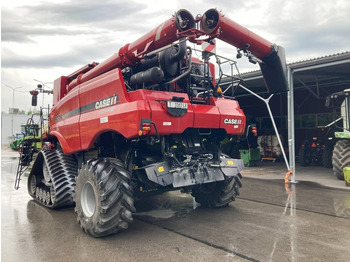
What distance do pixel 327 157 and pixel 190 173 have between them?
1037 cm

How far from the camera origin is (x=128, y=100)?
15.0 feet

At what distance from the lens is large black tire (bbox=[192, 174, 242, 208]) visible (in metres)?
6.12

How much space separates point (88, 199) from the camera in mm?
5172

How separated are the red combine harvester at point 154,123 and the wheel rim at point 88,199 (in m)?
0.02

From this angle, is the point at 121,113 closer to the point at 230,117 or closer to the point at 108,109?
the point at 108,109

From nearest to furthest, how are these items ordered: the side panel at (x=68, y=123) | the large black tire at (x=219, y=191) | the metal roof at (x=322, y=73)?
1. the side panel at (x=68, y=123)
2. the large black tire at (x=219, y=191)
3. the metal roof at (x=322, y=73)

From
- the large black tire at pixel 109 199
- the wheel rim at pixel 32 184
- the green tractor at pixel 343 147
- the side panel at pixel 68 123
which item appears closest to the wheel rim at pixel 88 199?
the large black tire at pixel 109 199

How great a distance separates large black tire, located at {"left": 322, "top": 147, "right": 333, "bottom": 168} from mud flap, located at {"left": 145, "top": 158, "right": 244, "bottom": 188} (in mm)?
9225

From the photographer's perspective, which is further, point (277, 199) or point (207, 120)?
point (277, 199)

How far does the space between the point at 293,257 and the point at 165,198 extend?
3983 millimetres

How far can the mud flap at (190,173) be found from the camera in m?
4.57

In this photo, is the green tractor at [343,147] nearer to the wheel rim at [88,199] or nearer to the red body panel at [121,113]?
the red body panel at [121,113]

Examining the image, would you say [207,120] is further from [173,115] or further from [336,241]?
[336,241]

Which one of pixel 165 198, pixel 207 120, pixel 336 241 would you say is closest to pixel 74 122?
pixel 207 120
